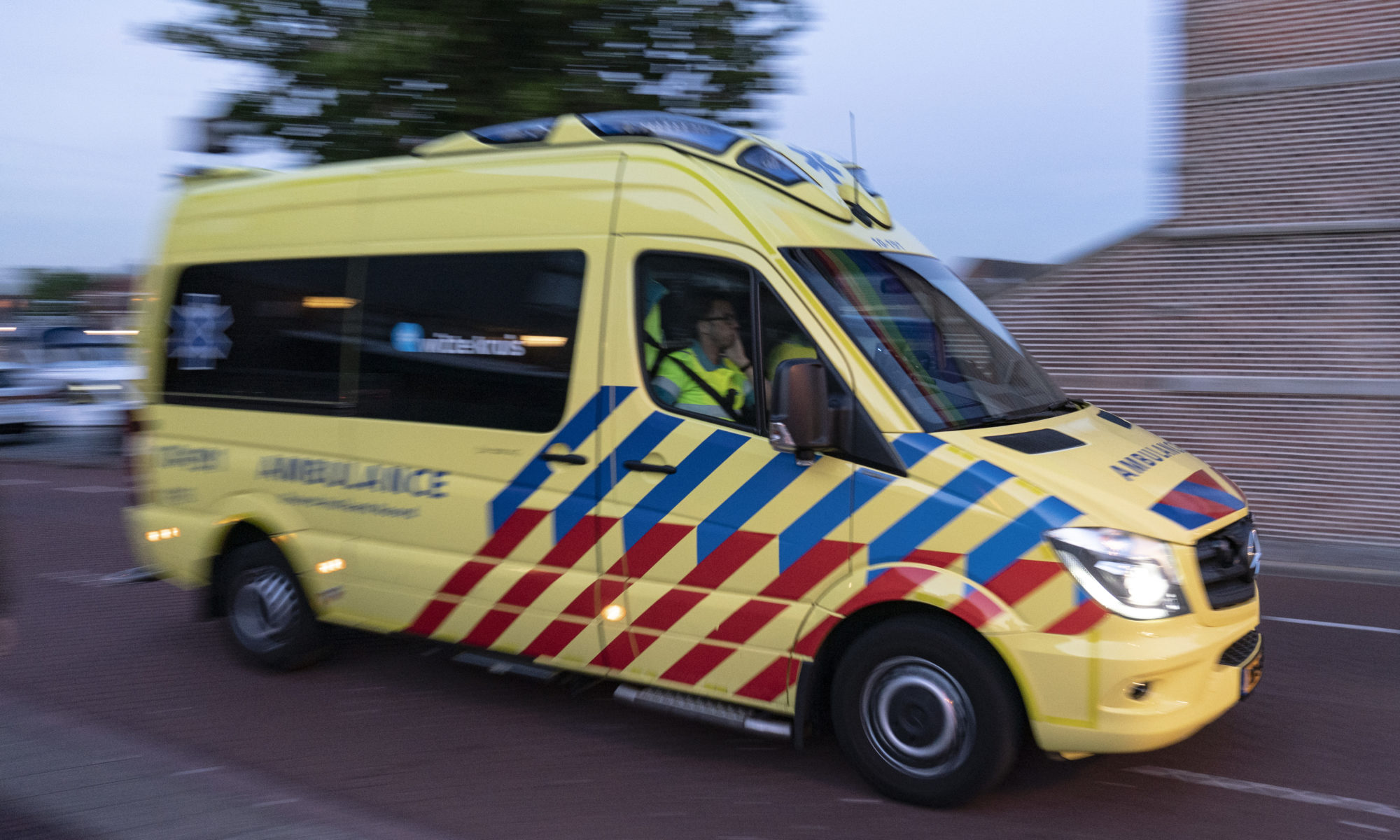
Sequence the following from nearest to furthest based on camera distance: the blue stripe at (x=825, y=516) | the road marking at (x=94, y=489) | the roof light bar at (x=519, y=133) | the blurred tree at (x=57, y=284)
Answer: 1. the blue stripe at (x=825, y=516)
2. the roof light bar at (x=519, y=133)
3. the road marking at (x=94, y=489)
4. the blurred tree at (x=57, y=284)

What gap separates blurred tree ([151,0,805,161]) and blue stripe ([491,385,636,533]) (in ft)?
20.5

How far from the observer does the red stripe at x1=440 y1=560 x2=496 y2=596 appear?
5.00 m

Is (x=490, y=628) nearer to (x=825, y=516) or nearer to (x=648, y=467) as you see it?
(x=648, y=467)

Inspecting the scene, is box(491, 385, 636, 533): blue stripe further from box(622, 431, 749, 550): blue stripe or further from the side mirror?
the side mirror

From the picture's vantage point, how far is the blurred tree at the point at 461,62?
10.3 metres

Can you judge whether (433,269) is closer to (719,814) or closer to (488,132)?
(488,132)

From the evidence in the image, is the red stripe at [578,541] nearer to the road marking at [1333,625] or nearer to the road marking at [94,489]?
the road marking at [1333,625]

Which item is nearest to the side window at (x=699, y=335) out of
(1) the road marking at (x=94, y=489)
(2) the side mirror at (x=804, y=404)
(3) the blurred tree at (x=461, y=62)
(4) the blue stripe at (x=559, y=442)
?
(4) the blue stripe at (x=559, y=442)

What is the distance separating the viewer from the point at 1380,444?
32.2 feet

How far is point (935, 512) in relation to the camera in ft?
12.8

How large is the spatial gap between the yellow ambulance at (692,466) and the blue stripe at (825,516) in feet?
0.04

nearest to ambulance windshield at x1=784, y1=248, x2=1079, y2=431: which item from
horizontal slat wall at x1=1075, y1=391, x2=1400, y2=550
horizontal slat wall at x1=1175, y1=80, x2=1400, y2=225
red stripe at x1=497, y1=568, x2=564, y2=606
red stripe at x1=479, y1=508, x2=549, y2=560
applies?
red stripe at x1=479, y1=508, x2=549, y2=560

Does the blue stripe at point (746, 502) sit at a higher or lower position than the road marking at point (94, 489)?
higher

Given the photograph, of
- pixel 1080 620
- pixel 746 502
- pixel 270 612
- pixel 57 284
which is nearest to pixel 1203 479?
pixel 1080 620
